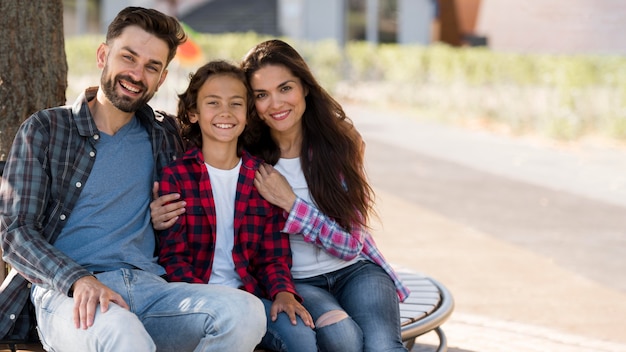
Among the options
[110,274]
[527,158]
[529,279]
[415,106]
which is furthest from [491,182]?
[415,106]

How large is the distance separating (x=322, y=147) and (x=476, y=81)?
12.7m

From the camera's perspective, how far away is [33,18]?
4051mm

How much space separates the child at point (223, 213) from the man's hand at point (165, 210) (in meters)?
0.04

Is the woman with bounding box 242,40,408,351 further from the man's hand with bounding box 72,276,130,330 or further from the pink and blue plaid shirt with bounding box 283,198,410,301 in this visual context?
the man's hand with bounding box 72,276,130,330

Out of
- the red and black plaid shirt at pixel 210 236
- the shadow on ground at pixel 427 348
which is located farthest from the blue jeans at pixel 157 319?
the shadow on ground at pixel 427 348

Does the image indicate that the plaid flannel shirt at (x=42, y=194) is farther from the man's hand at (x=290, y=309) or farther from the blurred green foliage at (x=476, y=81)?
the blurred green foliage at (x=476, y=81)

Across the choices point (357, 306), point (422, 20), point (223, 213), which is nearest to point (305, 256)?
point (357, 306)

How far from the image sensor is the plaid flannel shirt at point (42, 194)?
3090 mm

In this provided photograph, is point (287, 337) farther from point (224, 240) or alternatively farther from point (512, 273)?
point (512, 273)

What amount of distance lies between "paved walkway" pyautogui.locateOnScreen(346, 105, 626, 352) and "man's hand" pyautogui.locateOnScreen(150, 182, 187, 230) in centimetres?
199

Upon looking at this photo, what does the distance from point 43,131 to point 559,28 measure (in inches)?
703

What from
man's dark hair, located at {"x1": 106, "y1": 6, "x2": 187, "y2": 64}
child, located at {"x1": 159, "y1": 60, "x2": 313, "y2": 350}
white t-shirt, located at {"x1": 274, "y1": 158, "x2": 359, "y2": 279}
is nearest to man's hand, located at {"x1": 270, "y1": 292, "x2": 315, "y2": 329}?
child, located at {"x1": 159, "y1": 60, "x2": 313, "y2": 350}

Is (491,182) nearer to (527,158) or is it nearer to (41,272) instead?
(527,158)

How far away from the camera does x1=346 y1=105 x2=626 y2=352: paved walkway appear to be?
5.17m
